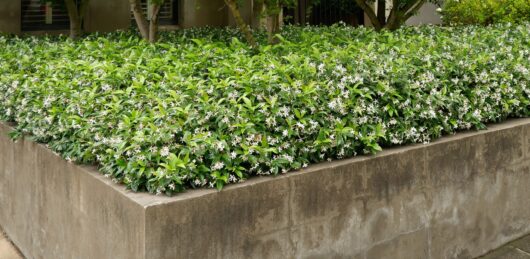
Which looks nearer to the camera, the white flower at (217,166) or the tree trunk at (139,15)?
the white flower at (217,166)

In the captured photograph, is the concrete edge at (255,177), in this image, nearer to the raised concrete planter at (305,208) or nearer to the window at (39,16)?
the raised concrete planter at (305,208)

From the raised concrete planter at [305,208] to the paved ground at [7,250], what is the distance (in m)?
0.07

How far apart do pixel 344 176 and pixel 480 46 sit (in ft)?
10.3

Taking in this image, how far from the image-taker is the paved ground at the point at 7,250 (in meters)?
5.14

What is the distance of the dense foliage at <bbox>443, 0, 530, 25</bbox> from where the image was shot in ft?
43.3

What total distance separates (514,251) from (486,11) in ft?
32.0

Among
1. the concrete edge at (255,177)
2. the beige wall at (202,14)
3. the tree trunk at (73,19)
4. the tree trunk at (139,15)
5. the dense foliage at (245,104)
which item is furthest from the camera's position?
the beige wall at (202,14)

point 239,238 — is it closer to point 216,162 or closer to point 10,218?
point 216,162

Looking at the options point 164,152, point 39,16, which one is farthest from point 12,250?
point 39,16

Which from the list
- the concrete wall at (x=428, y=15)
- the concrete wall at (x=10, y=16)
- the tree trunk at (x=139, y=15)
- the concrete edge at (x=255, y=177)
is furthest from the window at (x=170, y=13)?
the concrete edge at (x=255, y=177)

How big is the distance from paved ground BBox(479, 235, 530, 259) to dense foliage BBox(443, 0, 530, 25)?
26.6ft

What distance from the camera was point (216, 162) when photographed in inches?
146

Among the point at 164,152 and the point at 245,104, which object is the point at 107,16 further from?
the point at 164,152

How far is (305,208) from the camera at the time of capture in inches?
157
